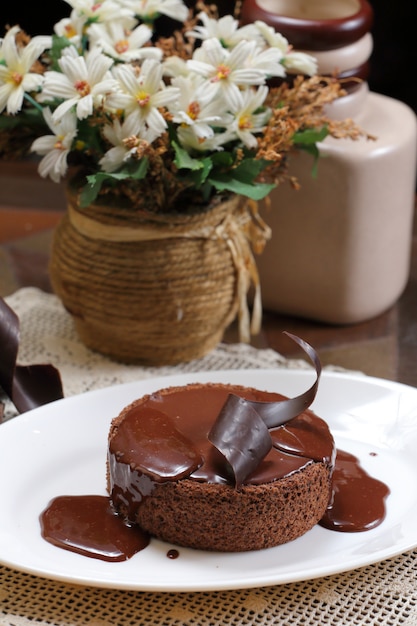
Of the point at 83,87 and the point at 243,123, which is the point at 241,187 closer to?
the point at 243,123

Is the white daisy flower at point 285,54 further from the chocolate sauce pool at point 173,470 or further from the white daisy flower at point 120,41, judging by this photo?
the chocolate sauce pool at point 173,470

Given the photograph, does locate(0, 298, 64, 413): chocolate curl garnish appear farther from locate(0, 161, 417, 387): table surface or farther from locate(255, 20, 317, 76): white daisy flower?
locate(255, 20, 317, 76): white daisy flower

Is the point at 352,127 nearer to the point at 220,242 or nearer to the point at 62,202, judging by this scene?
the point at 220,242

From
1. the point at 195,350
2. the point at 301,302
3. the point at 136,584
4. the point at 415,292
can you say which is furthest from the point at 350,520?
the point at 415,292

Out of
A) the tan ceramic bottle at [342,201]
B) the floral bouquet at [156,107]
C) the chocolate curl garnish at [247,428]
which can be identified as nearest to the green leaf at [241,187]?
the floral bouquet at [156,107]

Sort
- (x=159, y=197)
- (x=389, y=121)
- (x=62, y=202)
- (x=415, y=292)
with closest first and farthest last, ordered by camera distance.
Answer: (x=159, y=197)
(x=389, y=121)
(x=415, y=292)
(x=62, y=202)
